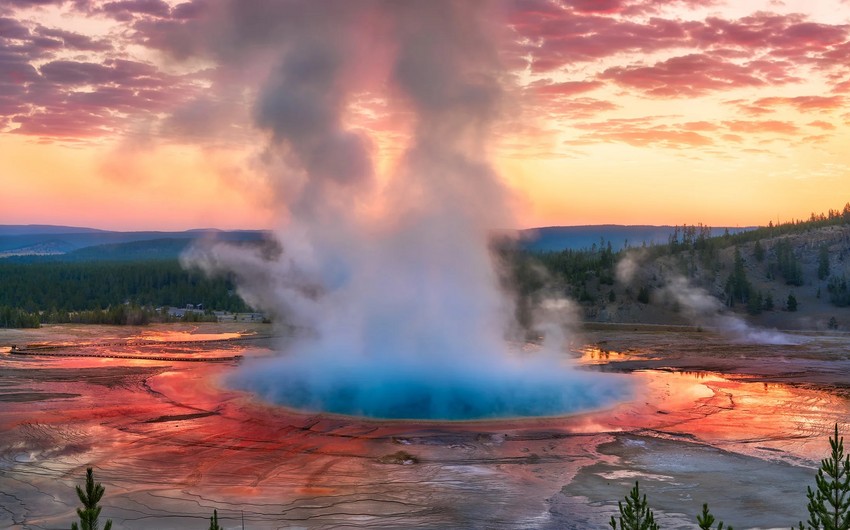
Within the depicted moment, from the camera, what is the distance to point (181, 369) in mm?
23047

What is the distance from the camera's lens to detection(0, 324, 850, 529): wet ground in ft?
32.2

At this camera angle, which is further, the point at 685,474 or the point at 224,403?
the point at 224,403

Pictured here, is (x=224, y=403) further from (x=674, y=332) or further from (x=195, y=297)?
(x=195, y=297)

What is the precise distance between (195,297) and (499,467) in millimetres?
49652

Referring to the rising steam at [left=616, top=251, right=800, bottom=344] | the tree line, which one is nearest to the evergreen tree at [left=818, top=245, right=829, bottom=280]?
the rising steam at [left=616, top=251, right=800, bottom=344]

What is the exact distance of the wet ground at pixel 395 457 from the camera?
9.80 metres

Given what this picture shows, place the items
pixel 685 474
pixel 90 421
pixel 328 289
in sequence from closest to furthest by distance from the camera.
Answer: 1. pixel 685 474
2. pixel 90 421
3. pixel 328 289

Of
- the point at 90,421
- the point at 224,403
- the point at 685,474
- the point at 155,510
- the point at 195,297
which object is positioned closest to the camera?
the point at 155,510

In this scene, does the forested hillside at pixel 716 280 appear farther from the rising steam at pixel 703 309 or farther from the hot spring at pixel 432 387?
the hot spring at pixel 432 387

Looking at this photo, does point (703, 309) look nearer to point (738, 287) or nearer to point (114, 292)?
point (738, 287)

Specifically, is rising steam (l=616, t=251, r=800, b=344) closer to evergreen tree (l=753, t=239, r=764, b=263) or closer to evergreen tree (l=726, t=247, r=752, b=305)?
evergreen tree (l=726, t=247, r=752, b=305)

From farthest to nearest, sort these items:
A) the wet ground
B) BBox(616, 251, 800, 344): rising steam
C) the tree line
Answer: the tree line, BBox(616, 251, 800, 344): rising steam, the wet ground

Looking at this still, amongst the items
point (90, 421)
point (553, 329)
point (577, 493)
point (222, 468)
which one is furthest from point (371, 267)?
point (553, 329)

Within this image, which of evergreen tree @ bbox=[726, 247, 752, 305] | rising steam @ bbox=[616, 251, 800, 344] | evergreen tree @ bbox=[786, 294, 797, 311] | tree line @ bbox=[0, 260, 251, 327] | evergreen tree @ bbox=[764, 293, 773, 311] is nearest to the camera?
rising steam @ bbox=[616, 251, 800, 344]
